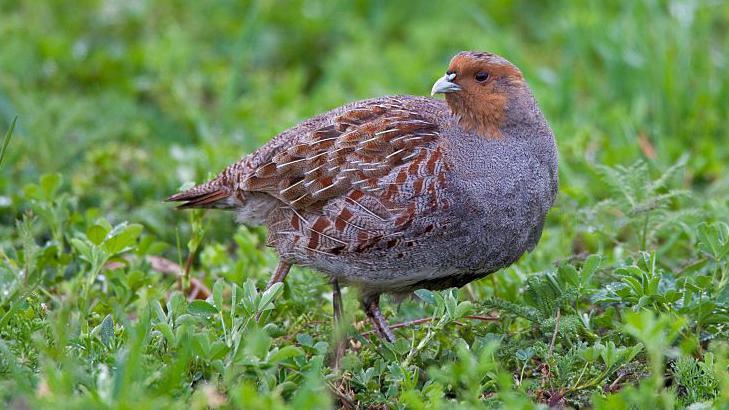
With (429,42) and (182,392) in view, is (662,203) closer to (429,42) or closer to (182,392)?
(182,392)

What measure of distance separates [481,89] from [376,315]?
1117mm

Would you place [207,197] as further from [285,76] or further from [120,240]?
[285,76]

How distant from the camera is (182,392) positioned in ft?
12.1

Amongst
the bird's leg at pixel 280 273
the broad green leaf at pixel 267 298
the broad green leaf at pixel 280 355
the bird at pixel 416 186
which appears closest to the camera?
the broad green leaf at pixel 280 355

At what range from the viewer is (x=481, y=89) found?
15.4ft

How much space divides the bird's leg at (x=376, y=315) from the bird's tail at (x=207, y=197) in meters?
0.81

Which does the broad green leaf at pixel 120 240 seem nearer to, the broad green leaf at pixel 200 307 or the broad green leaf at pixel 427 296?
the broad green leaf at pixel 200 307

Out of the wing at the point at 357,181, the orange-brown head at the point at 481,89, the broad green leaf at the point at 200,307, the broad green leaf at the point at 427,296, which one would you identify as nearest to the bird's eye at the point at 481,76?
the orange-brown head at the point at 481,89

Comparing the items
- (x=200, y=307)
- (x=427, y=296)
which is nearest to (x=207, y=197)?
(x=200, y=307)

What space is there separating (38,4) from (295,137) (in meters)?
4.87

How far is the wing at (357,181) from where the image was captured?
14.6 feet

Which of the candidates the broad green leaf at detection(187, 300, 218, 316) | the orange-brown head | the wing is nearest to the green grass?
the broad green leaf at detection(187, 300, 218, 316)

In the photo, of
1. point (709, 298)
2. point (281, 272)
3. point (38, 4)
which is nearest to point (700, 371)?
point (709, 298)

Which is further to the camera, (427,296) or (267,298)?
(427,296)
